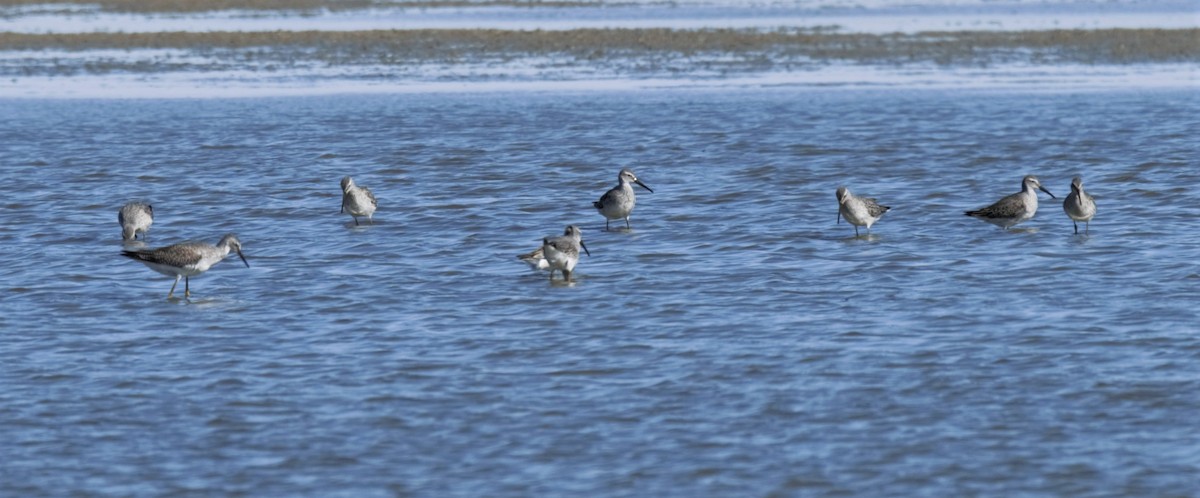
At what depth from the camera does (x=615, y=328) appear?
45.5 ft

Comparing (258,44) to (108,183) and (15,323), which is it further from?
(15,323)

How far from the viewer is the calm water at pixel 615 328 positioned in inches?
400

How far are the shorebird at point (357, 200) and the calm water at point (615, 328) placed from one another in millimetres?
250

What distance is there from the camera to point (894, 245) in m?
17.9

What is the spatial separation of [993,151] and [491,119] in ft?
29.8

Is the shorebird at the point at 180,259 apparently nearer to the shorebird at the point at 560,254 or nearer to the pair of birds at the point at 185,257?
the pair of birds at the point at 185,257

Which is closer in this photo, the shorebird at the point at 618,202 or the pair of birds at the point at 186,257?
the pair of birds at the point at 186,257

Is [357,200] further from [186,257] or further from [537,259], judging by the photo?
[186,257]

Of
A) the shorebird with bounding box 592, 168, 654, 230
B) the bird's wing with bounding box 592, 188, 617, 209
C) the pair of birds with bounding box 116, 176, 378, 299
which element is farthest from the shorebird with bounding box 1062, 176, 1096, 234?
the pair of birds with bounding box 116, 176, 378, 299

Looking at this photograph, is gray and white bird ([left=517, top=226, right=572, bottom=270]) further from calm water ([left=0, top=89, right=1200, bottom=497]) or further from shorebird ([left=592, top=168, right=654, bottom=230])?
shorebird ([left=592, top=168, right=654, bottom=230])

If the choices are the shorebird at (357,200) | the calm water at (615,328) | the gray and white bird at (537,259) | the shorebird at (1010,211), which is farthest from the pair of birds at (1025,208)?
the shorebird at (357,200)

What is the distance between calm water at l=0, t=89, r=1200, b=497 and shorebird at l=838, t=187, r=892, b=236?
23 cm

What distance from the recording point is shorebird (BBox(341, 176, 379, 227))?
64.4 feet

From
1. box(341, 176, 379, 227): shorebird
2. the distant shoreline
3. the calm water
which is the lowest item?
the calm water
